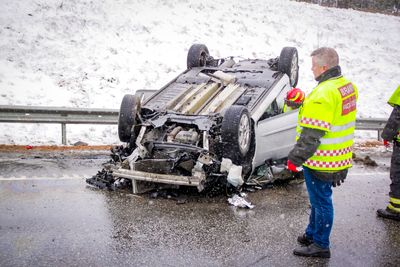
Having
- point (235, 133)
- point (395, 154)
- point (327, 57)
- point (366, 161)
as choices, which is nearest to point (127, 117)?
point (235, 133)

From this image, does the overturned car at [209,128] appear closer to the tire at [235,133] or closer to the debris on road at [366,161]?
the tire at [235,133]

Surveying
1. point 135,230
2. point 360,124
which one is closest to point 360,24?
point 360,124

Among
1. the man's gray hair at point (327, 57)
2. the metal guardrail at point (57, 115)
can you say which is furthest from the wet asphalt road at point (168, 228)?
the metal guardrail at point (57, 115)

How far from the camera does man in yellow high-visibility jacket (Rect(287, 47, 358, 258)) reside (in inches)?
139

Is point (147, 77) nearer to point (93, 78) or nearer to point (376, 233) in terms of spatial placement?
point (93, 78)

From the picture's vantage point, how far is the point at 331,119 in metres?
3.53

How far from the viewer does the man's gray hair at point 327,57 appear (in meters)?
3.64

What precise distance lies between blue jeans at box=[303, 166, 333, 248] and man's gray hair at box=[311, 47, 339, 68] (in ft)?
3.11

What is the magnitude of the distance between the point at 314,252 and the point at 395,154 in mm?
2034

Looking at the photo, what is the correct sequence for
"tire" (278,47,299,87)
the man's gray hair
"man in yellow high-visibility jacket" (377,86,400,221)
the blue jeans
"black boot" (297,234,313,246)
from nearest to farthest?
the man's gray hair < the blue jeans < "black boot" (297,234,313,246) < "man in yellow high-visibility jacket" (377,86,400,221) < "tire" (278,47,299,87)

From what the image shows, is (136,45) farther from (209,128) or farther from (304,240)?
(304,240)

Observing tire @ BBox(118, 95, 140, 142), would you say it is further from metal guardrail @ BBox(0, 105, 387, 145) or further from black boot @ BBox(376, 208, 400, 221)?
black boot @ BBox(376, 208, 400, 221)

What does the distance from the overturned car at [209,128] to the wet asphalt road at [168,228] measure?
0.38 m

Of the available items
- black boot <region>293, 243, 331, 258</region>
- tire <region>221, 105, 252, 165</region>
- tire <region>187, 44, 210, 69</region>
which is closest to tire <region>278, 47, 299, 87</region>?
tire <region>187, 44, 210, 69</region>
